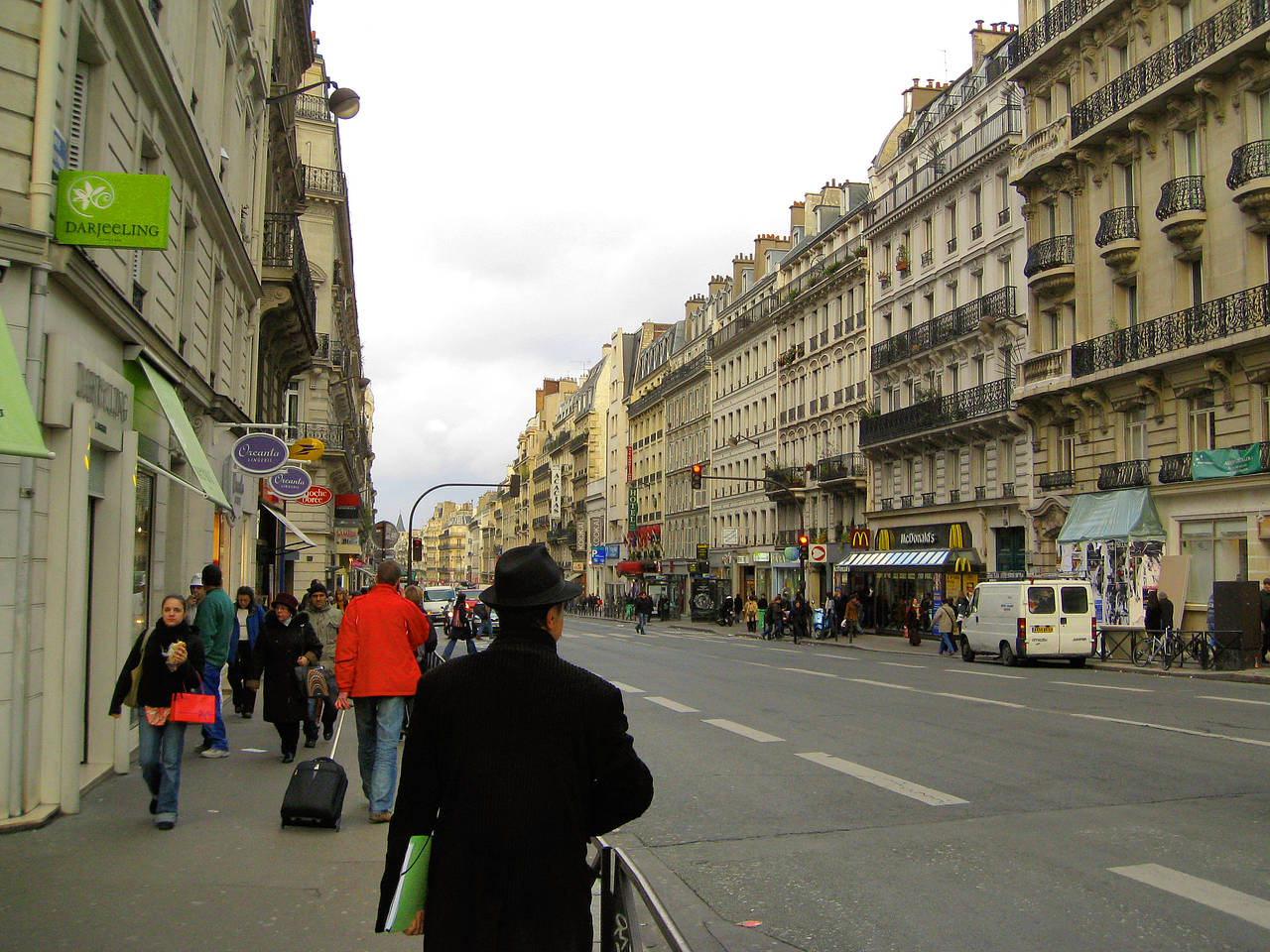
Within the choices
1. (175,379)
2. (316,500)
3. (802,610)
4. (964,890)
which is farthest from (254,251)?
(802,610)

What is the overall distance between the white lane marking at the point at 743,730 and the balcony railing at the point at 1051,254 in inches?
1028

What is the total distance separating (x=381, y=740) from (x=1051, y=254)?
108ft

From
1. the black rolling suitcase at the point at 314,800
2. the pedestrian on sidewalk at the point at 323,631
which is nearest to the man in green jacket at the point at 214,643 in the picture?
the pedestrian on sidewalk at the point at 323,631

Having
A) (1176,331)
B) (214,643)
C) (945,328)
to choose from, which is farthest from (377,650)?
(945,328)

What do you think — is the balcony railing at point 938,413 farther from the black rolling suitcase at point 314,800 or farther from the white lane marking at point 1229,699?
the black rolling suitcase at point 314,800

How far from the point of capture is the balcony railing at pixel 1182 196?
30578 mm

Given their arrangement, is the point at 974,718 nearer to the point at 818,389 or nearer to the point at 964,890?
the point at 964,890

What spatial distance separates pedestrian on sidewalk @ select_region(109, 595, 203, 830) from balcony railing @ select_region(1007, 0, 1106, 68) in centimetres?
3472

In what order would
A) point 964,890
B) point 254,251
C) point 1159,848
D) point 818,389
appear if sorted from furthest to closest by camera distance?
1. point 818,389
2. point 254,251
3. point 1159,848
4. point 964,890

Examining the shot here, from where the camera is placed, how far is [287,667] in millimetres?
11109

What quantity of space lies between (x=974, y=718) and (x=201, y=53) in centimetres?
1339

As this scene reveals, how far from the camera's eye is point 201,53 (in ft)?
53.0

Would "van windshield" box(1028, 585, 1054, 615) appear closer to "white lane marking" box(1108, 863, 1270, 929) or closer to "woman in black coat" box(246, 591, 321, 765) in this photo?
"woman in black coat" box(246, 591, 321, 765)

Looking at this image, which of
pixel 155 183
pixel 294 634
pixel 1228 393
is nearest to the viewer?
pixel 155 183
